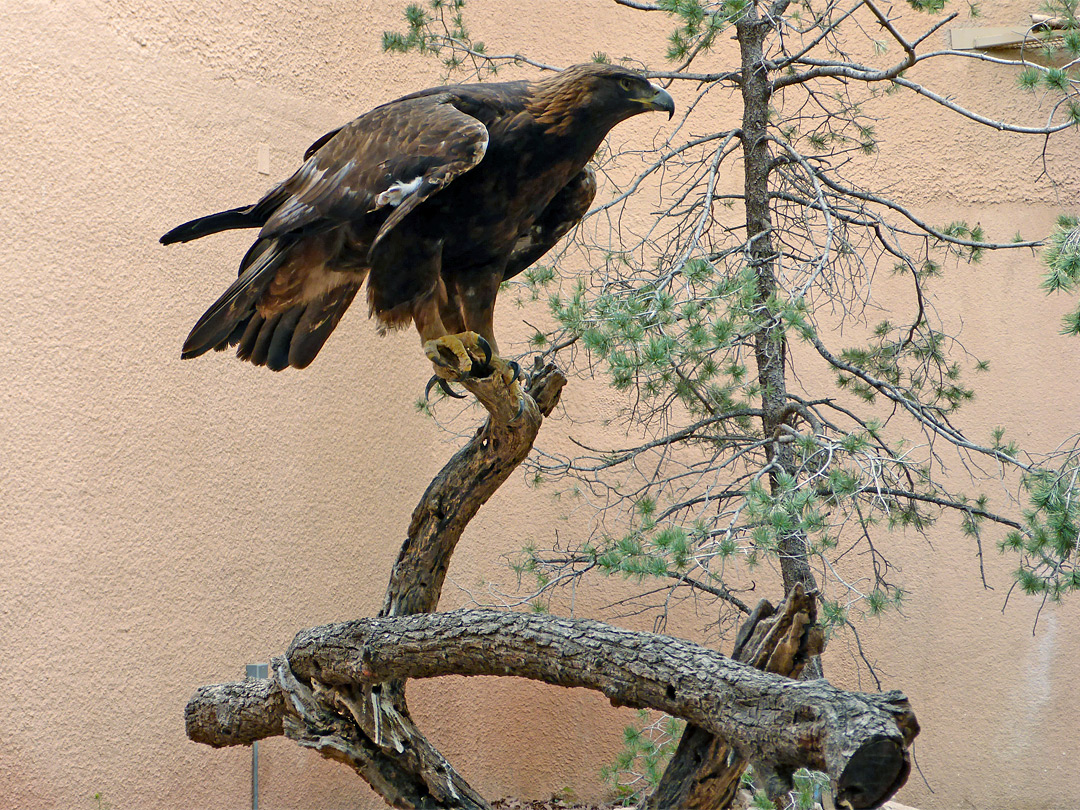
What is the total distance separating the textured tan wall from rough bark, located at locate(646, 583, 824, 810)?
2239 millimetres

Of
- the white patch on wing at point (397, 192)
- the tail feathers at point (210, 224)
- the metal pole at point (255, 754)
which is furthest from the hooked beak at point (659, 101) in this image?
the metal pole at point (255, 754)

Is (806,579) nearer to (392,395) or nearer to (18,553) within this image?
(392,395)

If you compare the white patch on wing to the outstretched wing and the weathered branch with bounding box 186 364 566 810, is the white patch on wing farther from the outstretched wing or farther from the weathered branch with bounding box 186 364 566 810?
the weathered branch with bounding box 186 364 566 810

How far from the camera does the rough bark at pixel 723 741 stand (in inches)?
68.2

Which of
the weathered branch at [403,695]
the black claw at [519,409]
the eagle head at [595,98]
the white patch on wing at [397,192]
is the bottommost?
the weathered branch at [403,695]

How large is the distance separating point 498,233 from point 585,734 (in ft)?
8.44

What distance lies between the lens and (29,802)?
10.1 ft

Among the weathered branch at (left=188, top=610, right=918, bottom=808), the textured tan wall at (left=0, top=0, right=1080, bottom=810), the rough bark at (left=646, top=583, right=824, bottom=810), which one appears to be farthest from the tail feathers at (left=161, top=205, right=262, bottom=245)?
the rough bark at (left=646, top=583, right=824, bottom=810)

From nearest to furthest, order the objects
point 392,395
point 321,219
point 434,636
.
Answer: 1. point 434,636
2. point 321,219
3. point 392,395

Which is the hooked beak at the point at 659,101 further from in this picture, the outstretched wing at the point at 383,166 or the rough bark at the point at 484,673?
the rough bark at the point at 484,673

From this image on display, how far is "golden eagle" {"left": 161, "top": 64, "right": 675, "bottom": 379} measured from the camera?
225cm

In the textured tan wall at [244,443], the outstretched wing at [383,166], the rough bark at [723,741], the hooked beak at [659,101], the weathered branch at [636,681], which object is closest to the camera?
the weathered branch at [636,681]

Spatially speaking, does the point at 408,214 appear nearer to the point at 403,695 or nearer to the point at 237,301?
the point at 237,301

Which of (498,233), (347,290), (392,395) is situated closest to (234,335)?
(347,290)
